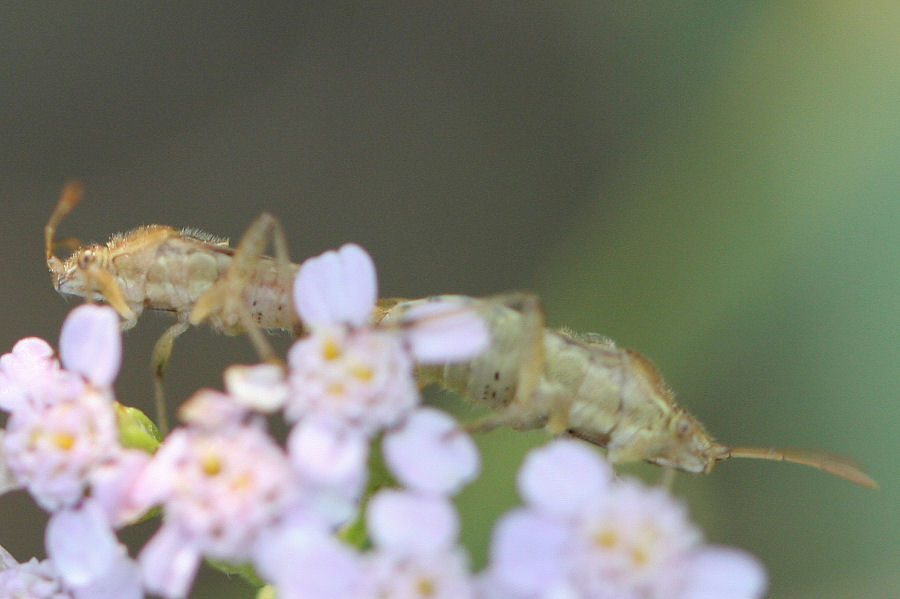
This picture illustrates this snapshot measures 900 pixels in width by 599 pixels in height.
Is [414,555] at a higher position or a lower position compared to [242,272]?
lower

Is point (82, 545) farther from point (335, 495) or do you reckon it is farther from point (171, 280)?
point (171, 280)

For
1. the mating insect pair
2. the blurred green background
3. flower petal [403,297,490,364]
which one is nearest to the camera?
flower petal [403,297,490,364]

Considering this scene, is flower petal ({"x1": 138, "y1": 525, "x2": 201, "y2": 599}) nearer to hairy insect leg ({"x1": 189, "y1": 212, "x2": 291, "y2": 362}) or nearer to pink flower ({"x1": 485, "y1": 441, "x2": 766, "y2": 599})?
pink flower ({"x1": 485, "y1": 441, "x2": 766, "y2": 599})

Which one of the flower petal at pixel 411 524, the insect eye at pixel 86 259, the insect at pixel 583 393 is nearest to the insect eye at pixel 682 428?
the insect at pixel 583 393

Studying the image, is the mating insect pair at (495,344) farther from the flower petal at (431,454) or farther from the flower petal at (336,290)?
the flower petal at (431,454)

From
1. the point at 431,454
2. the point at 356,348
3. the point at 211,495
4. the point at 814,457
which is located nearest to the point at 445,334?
the point at 356,348

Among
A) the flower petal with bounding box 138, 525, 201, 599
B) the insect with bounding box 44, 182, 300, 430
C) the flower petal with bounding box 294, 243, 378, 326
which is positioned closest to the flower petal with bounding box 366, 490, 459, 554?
the flower petal with bounding box 138, 525, 201, 599

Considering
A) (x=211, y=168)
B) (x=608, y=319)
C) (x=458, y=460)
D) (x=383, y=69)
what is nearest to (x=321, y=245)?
(x=211, y=168)
